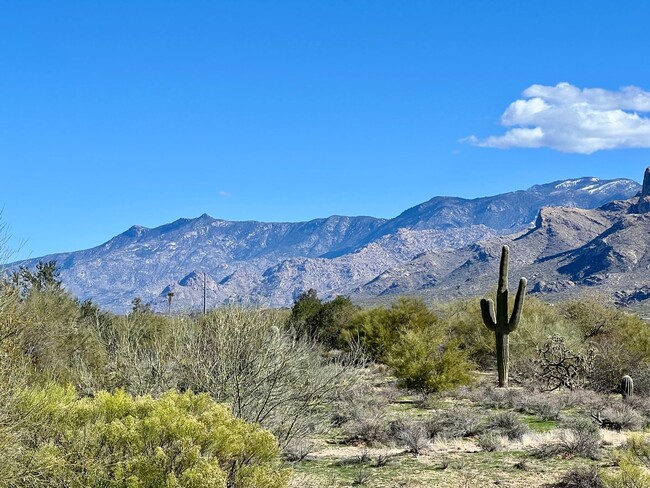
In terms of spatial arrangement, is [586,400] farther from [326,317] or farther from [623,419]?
[326,317]

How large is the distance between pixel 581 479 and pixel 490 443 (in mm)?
4300

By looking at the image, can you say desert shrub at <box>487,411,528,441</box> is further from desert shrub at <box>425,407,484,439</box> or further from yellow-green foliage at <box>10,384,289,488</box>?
yellow-green foliage at <box>10,384,289,488</box>

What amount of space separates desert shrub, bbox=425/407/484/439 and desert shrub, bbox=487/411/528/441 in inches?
15.8

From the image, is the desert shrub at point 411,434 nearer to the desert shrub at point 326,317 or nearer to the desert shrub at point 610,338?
the desert shrub at point 610,338

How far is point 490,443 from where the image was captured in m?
17.6

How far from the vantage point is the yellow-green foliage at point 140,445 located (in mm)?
8547

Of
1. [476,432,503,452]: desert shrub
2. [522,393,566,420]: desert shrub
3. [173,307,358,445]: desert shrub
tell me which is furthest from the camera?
[522,393,566,420]: desert shrub

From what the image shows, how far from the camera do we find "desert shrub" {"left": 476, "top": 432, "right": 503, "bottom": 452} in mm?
17609

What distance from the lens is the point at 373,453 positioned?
1750cm

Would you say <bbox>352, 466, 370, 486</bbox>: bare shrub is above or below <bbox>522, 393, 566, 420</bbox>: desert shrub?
above

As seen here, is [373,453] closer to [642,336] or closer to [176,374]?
[176,374]

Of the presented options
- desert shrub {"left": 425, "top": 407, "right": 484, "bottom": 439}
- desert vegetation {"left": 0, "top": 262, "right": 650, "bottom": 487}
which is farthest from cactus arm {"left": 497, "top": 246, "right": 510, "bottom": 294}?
desert shrub {"left": 425, "top": 407, "right": 484, "bottom": 439}

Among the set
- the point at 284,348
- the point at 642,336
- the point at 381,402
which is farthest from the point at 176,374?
the point at 642,336

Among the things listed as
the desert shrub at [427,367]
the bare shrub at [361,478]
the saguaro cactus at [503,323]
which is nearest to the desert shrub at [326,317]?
the saguaro cactus at [503,323]
